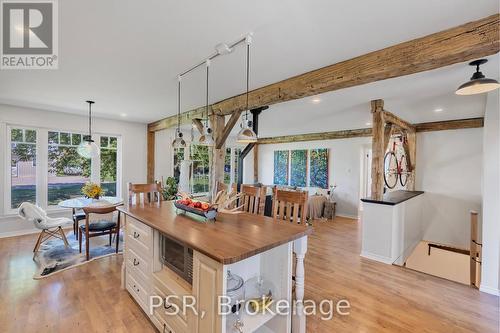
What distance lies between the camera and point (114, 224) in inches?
147

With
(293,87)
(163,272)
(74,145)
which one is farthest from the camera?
(74,145)

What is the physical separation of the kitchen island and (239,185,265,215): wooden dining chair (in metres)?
0.49

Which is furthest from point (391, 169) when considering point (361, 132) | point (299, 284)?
point (299, 284)

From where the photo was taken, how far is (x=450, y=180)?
5.36 meters

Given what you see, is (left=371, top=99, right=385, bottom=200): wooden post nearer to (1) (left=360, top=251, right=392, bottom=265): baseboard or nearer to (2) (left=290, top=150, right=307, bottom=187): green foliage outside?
(1) (left=360, top=251, right=392, bottom=265): baseboard

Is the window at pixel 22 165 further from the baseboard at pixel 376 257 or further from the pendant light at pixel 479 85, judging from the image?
the pendant light at pixel 479 85

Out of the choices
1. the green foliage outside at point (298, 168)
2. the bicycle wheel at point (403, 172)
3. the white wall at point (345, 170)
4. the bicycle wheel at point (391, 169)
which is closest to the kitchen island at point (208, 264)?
the bicycle wheel at point (391, 169)

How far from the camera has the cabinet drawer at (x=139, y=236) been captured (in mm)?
2043

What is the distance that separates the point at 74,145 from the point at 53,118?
0.68m

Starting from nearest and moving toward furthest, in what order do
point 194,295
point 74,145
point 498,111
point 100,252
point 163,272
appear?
point 194,295 → point 163,272 → point 498,111 → point 100,252 → point 74,145

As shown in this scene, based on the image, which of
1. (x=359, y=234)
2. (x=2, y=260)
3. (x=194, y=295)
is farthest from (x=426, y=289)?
(x=2, y=260)

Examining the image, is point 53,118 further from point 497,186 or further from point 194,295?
point 497,186

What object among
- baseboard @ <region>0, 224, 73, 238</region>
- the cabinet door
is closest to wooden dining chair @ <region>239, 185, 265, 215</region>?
the cabinet door

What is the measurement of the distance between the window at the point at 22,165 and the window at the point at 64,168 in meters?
0.25
